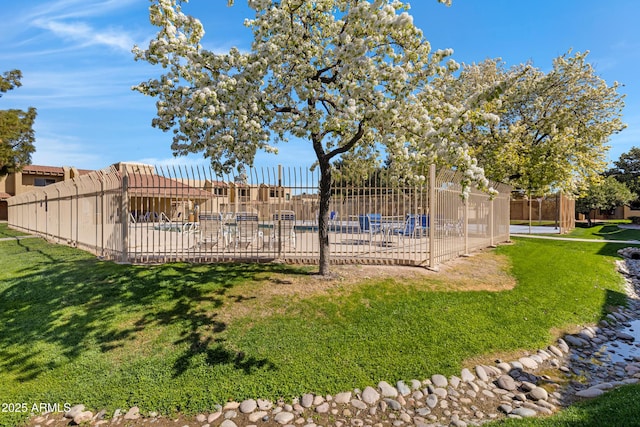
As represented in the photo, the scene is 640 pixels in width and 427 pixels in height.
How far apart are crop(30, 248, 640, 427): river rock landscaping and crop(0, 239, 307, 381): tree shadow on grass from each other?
0.75 meters

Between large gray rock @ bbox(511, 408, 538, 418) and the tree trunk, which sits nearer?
large gray rock @ bbox(511, 408, 538, 418)

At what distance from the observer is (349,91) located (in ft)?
19.0

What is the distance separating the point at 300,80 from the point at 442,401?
552cm

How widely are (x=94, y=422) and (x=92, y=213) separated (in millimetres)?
8704

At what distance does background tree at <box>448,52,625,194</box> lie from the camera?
1548 centimetres

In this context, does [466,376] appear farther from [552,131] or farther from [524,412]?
[552,131]

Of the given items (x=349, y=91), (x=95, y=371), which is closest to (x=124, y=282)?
(x=95, y=371)

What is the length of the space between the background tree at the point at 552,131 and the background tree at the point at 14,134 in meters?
32.8

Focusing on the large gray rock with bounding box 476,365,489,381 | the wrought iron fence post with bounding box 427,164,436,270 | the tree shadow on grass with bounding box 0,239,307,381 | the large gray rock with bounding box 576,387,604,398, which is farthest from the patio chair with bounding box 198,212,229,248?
the large gray rock with bounding box 576,387,604,398

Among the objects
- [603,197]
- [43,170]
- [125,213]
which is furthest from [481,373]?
[43,170]

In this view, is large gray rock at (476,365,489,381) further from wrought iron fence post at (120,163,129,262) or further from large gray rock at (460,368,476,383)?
wrought iron fence post at (120,163,129,262)

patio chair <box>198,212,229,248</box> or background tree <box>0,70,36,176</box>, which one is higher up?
background tree <box>0,70,36,176</box>

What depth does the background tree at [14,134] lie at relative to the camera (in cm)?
2736

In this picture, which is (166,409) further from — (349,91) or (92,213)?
(92,213)
